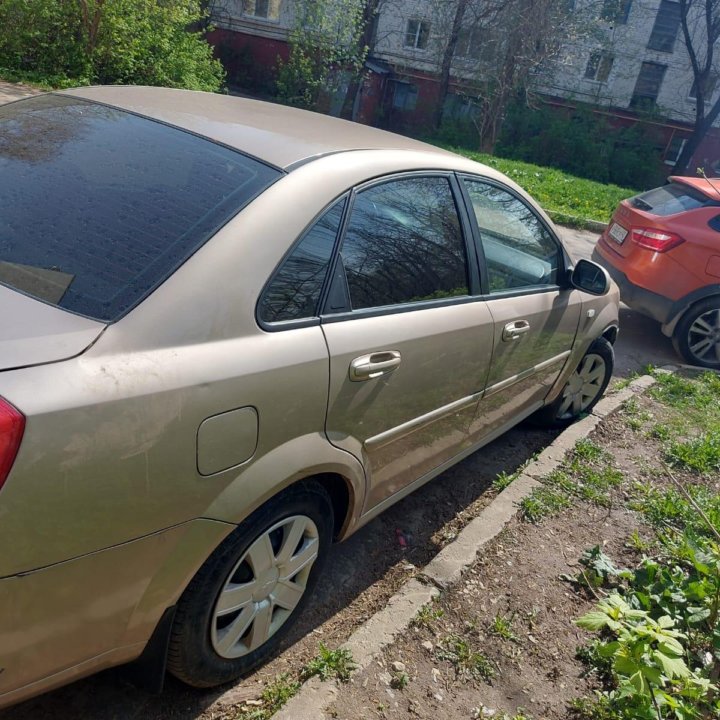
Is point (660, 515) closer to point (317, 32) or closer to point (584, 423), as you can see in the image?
point (584, 423)

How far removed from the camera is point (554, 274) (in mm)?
4023

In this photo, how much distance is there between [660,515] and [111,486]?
10.4 ft

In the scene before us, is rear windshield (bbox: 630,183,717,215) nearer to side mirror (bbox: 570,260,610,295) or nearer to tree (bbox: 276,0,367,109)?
side mirror (bbox: 570,260,610,295)

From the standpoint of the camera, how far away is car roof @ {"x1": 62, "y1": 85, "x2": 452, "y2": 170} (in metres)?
2.48

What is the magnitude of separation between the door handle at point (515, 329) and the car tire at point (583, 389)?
1.20 meters

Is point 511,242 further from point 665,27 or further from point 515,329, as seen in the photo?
point 665,27

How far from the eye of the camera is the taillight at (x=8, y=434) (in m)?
1.54

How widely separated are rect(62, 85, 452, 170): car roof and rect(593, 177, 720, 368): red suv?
4.33 m

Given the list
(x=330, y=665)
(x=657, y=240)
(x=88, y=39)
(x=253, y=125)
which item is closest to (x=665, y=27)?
(x=88, y=39)

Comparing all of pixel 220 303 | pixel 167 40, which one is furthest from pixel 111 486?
pixel 167 40

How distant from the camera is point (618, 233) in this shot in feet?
24.3

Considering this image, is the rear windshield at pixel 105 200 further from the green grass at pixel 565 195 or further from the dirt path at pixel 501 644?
the green grass at pixel 565 195

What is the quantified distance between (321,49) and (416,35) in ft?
30.5

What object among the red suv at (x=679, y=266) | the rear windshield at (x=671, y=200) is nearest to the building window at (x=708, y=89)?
the rear windshield at (x=671, y=200)
